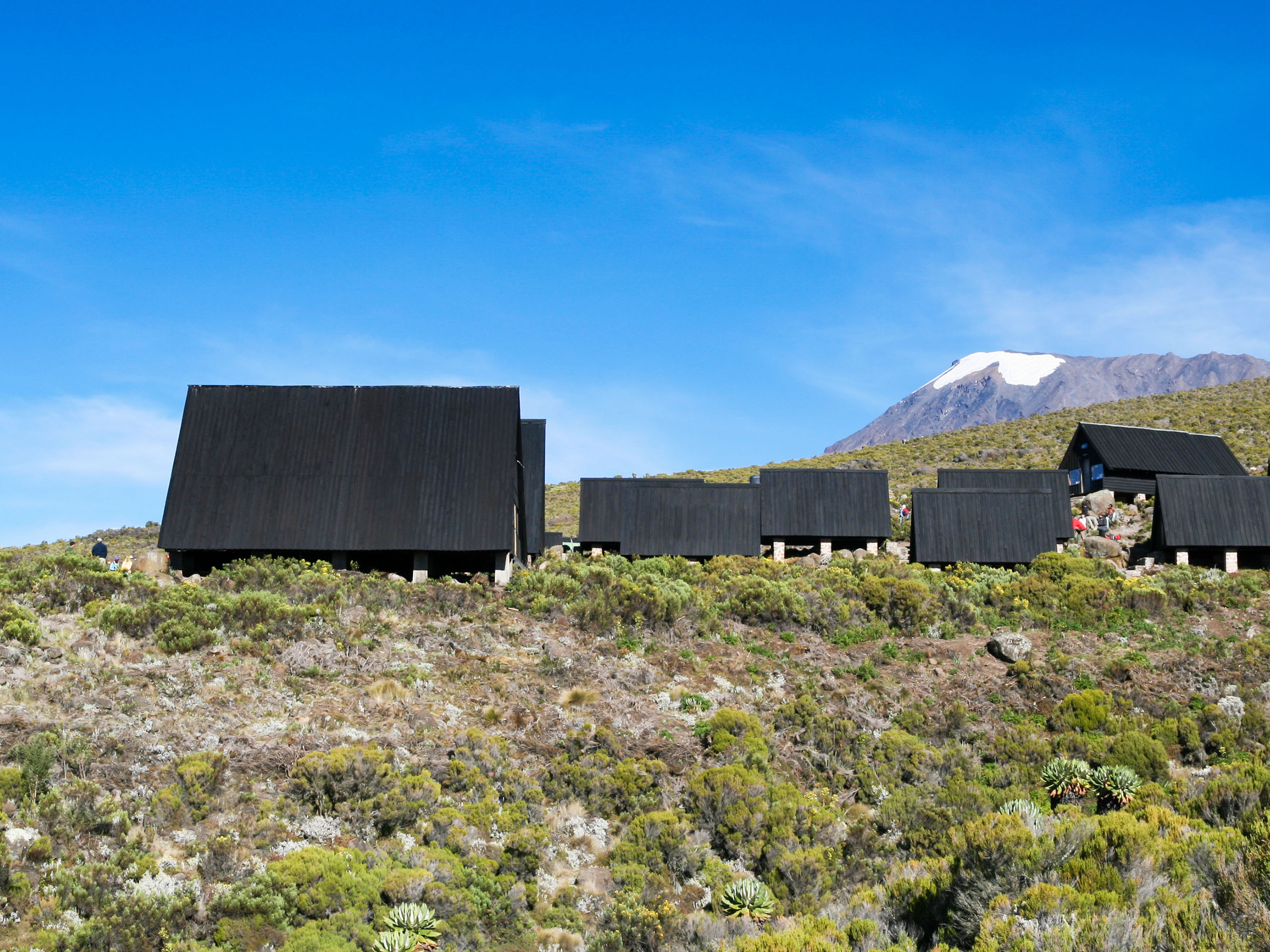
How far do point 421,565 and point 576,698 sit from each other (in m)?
8.21

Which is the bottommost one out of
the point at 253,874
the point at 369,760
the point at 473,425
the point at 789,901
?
the point at 789,901

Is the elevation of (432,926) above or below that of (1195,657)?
below

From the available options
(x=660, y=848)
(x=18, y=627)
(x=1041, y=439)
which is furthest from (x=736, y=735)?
(x=1041, y=439)

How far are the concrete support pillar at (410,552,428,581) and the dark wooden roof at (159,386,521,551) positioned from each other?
38cm

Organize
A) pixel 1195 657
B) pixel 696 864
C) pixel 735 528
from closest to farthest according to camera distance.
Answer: pixel 696 864 < pixel 1195 657 < pixel 735 528

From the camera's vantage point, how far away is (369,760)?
12.1m

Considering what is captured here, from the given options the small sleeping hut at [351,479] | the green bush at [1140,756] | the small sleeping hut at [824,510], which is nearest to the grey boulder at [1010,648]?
the green bush at [1140,756]

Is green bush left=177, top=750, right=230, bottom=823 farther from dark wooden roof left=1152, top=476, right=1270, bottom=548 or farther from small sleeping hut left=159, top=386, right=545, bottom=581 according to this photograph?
dark wooden roof left=1152, top=476, right=1270, bottom=548

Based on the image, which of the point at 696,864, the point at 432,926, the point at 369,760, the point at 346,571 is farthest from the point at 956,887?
the point at 346,571

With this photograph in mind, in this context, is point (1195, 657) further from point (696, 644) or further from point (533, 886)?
point (533, 886)

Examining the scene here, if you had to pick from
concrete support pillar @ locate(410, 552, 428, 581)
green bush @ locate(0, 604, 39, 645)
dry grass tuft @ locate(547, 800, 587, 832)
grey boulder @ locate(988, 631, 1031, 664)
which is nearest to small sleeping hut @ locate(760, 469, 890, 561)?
grey boulder @ locate(988, 631, 1031, 664)

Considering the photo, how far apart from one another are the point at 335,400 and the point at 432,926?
18.1 metres

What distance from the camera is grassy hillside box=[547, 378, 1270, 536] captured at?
51.5 meters

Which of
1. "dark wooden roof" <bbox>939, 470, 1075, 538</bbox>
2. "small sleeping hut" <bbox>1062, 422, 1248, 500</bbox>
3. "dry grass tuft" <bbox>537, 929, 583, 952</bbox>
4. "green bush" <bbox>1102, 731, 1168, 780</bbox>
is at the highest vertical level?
"small sleeping hut" <bbox>1062, 422, 1248, 500</bbox>
